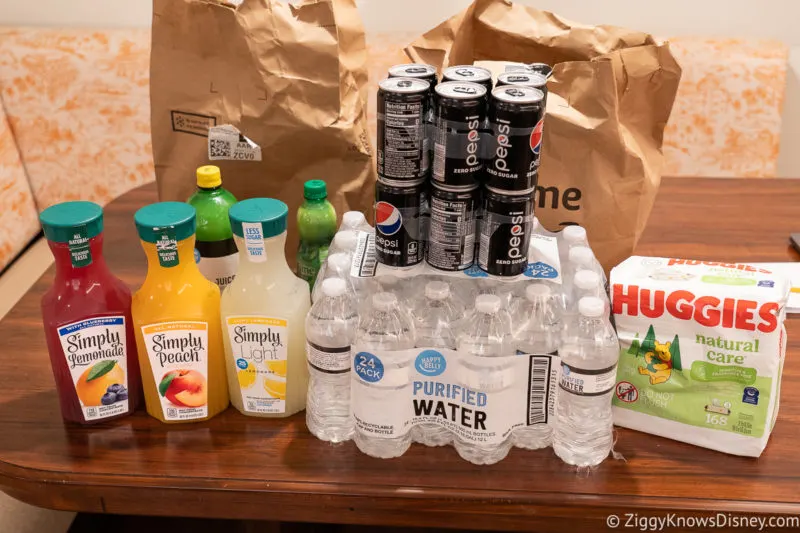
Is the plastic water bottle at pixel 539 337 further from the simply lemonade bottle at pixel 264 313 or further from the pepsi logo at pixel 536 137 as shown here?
the simply lemonade bottle at pixel 264 313

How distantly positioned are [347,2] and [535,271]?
545 mm

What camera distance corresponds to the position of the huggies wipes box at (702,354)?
91 centimetres

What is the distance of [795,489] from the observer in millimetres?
888

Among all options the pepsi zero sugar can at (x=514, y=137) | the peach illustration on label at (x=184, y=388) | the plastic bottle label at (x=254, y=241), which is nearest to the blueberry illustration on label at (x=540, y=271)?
the pepsi zero sugar can at (x=514, y=137)

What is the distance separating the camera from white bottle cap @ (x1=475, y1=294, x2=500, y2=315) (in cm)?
90

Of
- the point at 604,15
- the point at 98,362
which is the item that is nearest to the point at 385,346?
the point at 98,362

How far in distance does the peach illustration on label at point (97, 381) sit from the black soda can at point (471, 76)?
534 millimetres

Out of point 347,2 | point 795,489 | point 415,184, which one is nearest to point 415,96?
point 415,184

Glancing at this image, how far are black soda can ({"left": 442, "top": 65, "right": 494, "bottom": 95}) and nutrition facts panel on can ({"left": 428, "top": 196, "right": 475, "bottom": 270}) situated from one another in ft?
0.44

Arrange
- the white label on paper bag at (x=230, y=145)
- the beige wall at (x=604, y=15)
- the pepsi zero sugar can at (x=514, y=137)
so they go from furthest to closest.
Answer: the beige wall at (x=604, y=15) < the white label on paper bag at (x=230, y=145) < the pepsi zero sugar can at (x=514, y=137)

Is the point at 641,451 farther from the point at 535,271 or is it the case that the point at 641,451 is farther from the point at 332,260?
the point at 332,260

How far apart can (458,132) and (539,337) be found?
259 mm

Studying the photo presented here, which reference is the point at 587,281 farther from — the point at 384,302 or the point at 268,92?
the point at 268,92

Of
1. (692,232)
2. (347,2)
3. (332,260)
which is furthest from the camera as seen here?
(692,232)
